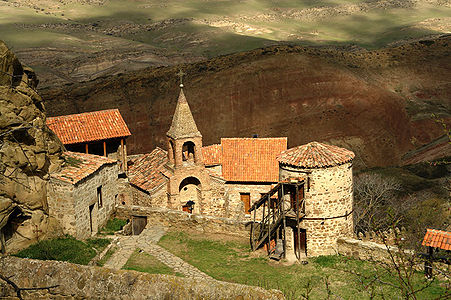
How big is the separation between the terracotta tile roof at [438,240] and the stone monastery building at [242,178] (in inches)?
193

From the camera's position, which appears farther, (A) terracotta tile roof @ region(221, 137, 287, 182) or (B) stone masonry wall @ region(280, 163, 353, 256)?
(A) terracotta tile roof @ region(221, 137, 287, 182)

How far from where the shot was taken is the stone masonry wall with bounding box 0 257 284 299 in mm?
7160

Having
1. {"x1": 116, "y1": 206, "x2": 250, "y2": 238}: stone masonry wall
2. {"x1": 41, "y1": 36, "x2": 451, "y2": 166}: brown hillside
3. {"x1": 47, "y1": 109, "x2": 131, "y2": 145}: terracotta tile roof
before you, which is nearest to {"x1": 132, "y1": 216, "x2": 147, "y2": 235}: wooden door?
{"x1": 116, "y1": 206, "x2": 250, "y2": 238}: stone masonry wall

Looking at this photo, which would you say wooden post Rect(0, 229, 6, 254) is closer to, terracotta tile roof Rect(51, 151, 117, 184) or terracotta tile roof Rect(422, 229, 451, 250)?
terracotta tile roof Rect(51, 151, 117, 184)

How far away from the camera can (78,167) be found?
25328mm

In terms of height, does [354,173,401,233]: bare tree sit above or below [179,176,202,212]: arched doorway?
below

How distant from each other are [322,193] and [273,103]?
1489 inches

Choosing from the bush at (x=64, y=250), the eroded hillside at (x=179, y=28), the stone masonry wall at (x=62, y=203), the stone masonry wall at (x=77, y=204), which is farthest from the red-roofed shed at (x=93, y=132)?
the eroded hillside at (x=179, y=28)

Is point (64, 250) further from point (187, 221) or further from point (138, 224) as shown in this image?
point (187, 221)

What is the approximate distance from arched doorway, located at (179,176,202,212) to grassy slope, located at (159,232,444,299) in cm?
502

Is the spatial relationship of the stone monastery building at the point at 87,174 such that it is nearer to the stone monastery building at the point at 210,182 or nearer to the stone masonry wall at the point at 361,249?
the stone monastery building at the point at 210,182

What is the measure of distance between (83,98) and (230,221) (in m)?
38.8

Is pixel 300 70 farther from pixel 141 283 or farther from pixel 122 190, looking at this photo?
pixel 141 283

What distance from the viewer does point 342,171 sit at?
79.6ft
